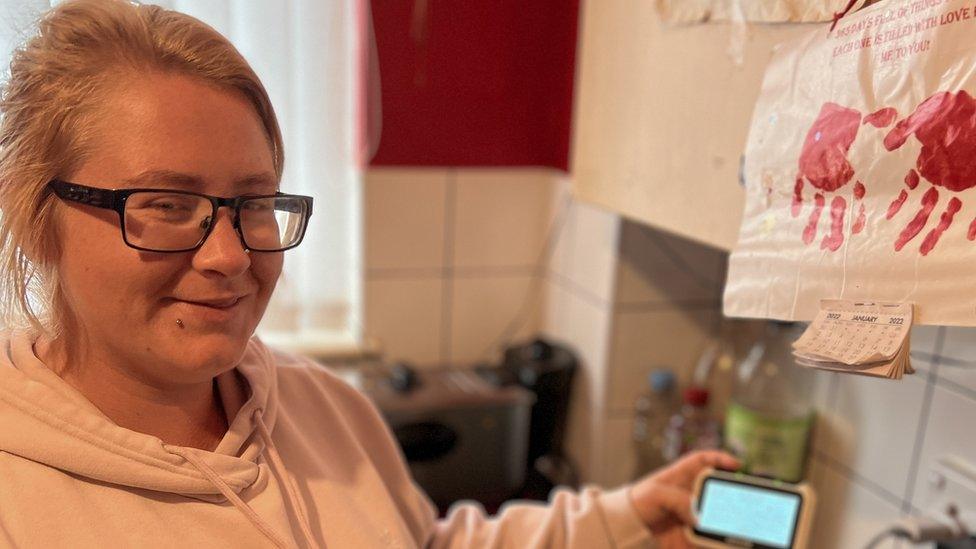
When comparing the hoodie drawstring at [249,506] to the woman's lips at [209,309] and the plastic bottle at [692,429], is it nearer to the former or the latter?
the woman's lips at [209,309]

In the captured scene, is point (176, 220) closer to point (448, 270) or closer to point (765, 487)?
point (765, 487)

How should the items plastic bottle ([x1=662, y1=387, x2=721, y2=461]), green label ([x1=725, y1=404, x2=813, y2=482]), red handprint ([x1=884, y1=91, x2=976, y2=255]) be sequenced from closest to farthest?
red handprint ([x1=884, y1=91, x2=976, y2=255]) → green label ([x1=725, y1=404, x2=813, y2=482]) → plastic bottle ([x1=662, y1=387, x2=721, y2=461])

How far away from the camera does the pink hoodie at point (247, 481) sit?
0.62 meters

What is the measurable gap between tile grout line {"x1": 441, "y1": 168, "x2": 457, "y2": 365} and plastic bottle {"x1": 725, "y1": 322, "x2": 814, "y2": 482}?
61 cm

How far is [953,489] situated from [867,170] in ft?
1.93

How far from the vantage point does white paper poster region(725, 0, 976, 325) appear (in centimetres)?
54

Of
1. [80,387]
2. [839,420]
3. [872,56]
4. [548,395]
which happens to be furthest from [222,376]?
[839,420]

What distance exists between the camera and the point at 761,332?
134 centimetres

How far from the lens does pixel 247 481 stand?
0.72 m

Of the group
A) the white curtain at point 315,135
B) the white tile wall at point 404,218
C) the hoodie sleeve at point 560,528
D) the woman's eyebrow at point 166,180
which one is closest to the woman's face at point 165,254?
the woman's eyebrow at point 166,180

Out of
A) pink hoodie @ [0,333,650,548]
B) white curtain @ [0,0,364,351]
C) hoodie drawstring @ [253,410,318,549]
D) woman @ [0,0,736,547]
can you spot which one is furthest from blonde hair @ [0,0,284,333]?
white curtain @ [0,0,364,351]

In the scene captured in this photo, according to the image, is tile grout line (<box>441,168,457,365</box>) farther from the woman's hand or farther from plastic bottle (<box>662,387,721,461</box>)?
the woman's hand

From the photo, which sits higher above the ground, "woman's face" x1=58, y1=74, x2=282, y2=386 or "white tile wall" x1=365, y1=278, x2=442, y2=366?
"woman's face" x1=58, y1=74, x2=282, y2=386

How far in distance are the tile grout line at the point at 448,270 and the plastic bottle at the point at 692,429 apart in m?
0.51
